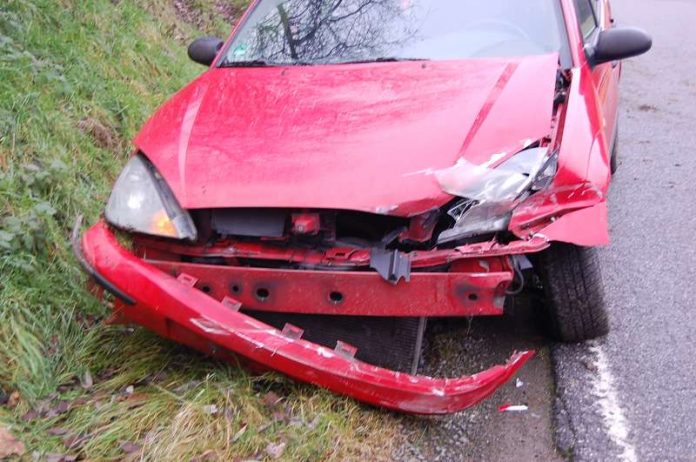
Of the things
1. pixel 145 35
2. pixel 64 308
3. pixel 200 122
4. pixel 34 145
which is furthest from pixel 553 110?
pixel 145 35

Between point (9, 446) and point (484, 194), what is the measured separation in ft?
5.67

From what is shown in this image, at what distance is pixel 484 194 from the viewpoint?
8.24 feet

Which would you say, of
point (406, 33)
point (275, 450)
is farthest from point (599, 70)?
point (275, 450)

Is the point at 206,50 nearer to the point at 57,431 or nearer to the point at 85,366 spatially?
the point at 85,366

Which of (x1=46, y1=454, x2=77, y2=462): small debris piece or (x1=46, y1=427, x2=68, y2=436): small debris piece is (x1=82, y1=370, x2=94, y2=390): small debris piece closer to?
(x1=46, y1=427, x2=68, y2=436): small debris piece

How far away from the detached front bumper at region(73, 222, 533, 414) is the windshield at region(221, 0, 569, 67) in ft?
4.71

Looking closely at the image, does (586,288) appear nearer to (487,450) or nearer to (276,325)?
(487,450)

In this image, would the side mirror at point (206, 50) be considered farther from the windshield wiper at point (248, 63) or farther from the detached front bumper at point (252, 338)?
the detached front bumper at point (252, 338)

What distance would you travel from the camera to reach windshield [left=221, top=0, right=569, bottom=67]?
11.3ft

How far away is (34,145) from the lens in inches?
154

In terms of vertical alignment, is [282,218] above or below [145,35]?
above

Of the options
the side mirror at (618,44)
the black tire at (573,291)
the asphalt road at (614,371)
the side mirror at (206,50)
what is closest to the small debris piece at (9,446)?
the asphalt road at (614,371)

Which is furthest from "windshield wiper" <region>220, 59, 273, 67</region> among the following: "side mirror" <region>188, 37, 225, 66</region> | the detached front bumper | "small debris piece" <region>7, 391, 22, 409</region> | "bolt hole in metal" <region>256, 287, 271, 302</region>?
"small debris piece" <region>7, 391, 22, 409</region>

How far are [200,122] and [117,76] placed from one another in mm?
2672
